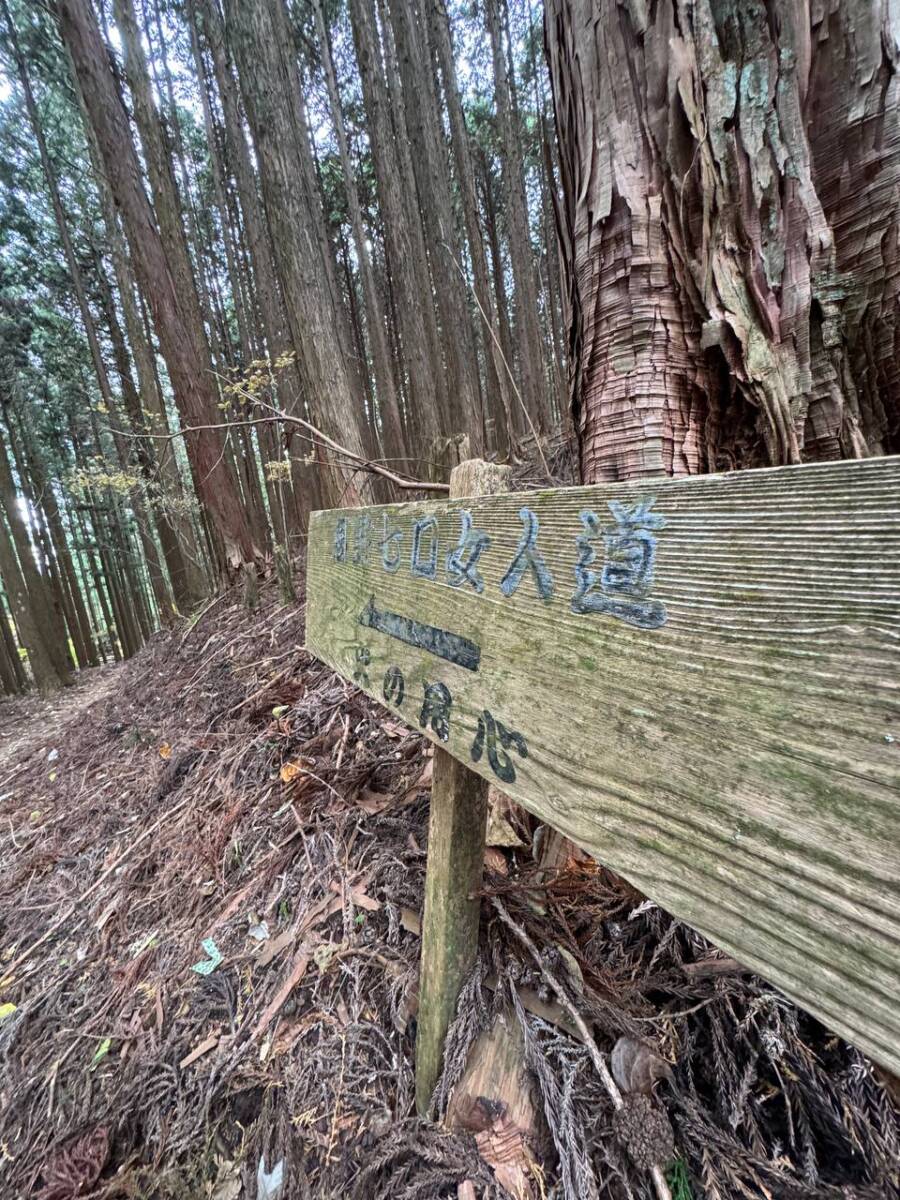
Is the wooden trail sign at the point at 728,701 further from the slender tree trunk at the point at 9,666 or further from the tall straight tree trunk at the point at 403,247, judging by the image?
the slender tree trunk at the point at 9,666

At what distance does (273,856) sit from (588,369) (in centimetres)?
212

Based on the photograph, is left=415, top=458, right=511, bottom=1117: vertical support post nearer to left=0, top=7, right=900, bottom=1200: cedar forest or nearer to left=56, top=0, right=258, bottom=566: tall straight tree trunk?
left=0, top=7, right=900, bottom=1200: cedar forest

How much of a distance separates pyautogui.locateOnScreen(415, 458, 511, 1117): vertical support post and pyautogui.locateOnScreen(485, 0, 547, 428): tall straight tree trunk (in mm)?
7729

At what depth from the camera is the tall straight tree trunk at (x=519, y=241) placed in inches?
336

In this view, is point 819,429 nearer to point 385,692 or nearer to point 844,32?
point 844,32

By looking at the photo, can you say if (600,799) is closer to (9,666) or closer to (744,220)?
(744,220)

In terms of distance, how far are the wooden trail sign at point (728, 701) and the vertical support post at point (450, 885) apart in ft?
1.20

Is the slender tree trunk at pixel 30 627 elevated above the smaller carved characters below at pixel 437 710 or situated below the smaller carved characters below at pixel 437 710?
below

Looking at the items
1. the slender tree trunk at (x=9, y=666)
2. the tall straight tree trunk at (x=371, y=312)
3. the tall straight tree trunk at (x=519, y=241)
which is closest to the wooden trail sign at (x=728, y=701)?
the tall straight tree trunk at (x=371, y=312)

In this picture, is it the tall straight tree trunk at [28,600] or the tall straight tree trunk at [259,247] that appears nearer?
the tall straight tree trunk at [259,247]

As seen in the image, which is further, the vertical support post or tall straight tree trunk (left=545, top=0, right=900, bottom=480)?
the vertical support post

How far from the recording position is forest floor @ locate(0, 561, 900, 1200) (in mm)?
1094

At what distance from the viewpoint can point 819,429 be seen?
0.96 metres

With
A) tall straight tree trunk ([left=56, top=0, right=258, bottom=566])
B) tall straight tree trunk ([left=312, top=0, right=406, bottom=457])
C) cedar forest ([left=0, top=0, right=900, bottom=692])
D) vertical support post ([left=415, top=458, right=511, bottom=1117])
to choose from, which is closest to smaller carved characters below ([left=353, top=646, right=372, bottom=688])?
vertical support post ([left=415, top=458, right=511, bottom=1117])
